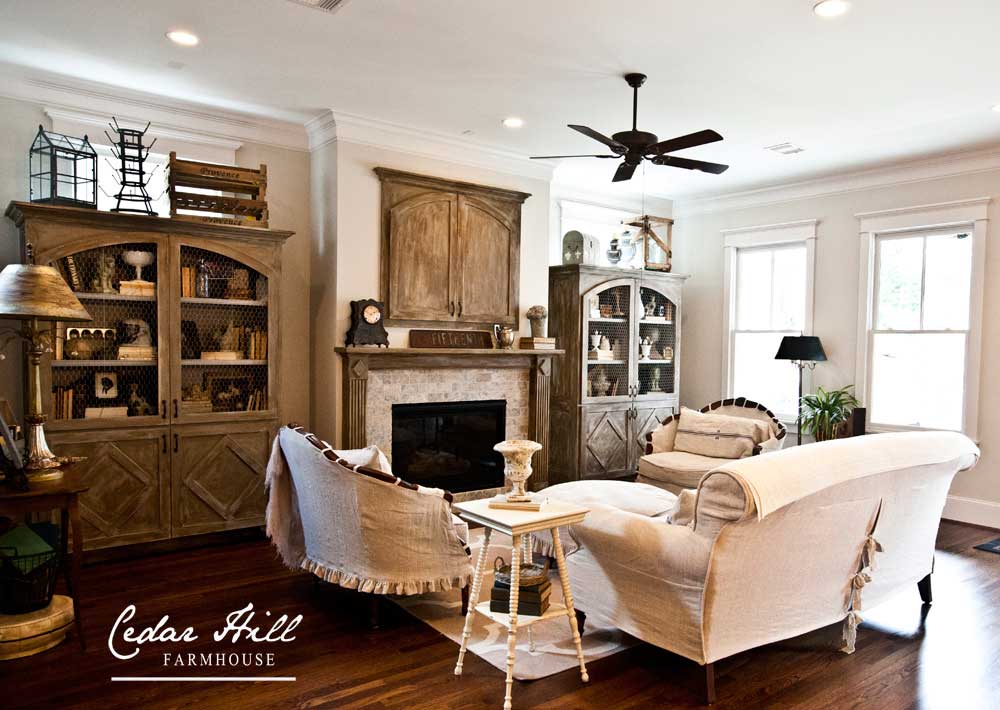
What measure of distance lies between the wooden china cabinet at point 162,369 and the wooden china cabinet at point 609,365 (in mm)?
2748

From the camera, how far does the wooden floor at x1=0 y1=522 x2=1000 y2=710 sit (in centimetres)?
267

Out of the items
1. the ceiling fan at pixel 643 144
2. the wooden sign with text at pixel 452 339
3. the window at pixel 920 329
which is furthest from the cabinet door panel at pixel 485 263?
the window at pixel 920 329

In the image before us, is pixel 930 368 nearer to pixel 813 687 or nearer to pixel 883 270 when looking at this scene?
pixel 883 270

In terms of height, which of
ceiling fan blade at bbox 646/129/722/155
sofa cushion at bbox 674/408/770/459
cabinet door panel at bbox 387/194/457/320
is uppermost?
ceiling fan blade at bbox 646/129/722/155

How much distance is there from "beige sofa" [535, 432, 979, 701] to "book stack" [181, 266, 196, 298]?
2984 millimetres

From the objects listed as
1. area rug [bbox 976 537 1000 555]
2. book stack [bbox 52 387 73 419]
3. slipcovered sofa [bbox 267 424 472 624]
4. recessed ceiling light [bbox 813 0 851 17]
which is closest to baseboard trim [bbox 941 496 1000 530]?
area rug [bbox 976 537 1000 555]

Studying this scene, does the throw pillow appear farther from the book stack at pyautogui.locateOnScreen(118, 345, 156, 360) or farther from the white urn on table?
the book stack at pyautogui.locateOnScreen(118, 345, 156, 360)

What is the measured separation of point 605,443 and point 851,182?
10.5 ft

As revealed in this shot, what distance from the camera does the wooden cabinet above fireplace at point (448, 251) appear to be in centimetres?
522

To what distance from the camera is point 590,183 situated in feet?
22.4

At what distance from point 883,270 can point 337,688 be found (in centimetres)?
552

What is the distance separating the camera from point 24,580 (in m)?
3.01

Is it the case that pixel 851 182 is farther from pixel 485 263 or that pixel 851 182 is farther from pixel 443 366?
pixel 443 366

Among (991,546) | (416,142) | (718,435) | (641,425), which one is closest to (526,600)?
(718,435)
